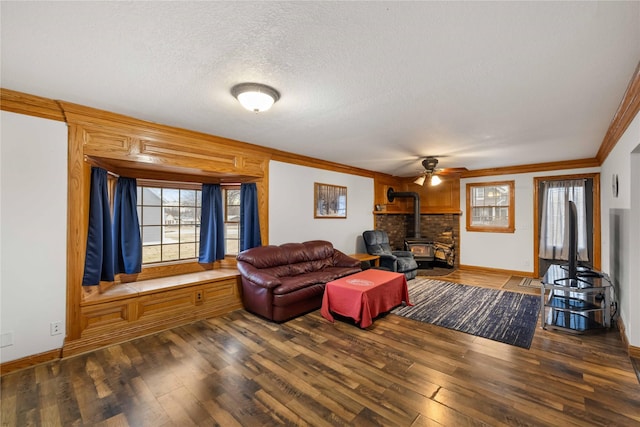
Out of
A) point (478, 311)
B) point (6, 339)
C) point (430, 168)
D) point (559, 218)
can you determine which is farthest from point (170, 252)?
point (559, 218)

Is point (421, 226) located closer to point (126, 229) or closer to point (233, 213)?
point (233, 213)

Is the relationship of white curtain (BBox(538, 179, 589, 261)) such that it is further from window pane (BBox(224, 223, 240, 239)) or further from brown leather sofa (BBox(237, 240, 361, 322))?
window pane (BBox(224, 223, 240, 239))

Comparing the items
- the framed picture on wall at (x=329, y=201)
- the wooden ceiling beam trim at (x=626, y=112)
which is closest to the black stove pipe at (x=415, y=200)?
the framed picture on wall at (x=329, y=201)

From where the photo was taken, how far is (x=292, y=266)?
4438 millimetres

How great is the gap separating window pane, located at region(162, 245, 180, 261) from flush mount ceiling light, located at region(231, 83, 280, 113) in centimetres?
283

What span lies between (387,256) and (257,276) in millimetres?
3098

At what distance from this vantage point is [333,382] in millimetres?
2314

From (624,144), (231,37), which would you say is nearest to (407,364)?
(231,37)

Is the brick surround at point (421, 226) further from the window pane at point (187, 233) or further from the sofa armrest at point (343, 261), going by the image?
the window pane at point (187, 233)

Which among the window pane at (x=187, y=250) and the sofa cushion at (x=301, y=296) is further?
the window pane at (x=187, y=250)

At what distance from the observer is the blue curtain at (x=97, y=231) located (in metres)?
2.96

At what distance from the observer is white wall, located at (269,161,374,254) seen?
4.73 m

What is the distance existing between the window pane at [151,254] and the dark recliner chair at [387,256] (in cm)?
406

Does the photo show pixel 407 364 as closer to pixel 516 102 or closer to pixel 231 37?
pixel 516 102
